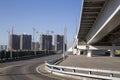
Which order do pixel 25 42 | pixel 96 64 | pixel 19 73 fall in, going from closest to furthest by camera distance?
pixel 19 73
pixel 96 64
pixel 25 42

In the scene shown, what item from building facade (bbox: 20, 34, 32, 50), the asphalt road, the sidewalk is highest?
building facade (bbox: 20, 34, 32, 50)

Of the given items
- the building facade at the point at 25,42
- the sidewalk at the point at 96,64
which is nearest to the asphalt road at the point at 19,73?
the sidewalk at the point at 96,64

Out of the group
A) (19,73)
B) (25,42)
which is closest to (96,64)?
(19,73)

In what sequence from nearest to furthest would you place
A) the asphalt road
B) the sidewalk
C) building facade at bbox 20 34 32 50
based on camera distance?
1. the asphalt road
2. the sidewalk
3. building facade at bbox 20 34 32 50

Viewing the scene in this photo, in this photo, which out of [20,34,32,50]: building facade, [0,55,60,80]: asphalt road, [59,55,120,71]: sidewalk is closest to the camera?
[0,55,60,80]: asphalt road

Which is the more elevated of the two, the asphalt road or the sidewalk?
the sidewalk

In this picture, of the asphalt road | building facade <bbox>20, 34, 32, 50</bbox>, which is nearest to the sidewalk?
the asphalt road

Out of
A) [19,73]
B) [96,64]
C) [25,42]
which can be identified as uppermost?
[25,42]

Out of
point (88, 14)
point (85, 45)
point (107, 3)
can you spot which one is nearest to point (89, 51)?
point (85, 45)

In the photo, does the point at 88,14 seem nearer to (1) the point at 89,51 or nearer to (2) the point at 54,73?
(2) the point at 54,73

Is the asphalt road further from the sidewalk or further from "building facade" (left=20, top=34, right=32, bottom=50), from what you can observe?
"building facade" (left=20, top=34, right=32, bottom=50)

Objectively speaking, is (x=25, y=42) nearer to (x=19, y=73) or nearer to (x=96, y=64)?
(x=96, y=64)

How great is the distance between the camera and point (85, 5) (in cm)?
2542

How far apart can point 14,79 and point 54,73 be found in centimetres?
681
